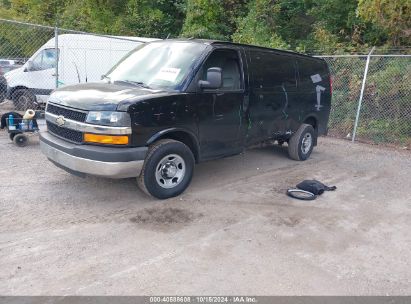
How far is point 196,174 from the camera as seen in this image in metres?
6.70

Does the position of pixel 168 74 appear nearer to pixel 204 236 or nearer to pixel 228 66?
pixel 228 66

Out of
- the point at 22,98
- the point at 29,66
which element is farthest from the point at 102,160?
the point at 29,66

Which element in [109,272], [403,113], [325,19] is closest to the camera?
[109,272]

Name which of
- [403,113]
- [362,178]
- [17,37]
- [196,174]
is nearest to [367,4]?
[403,113]

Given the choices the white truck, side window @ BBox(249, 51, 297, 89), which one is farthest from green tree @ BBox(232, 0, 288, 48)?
side window @ BBox(249, 51, 297, 89)

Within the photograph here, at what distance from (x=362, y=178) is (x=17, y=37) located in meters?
14.3

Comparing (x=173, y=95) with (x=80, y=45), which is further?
(x=80, y=45)

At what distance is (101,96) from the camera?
16.3 feet

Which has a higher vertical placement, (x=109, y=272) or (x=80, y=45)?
(x=80, y=45)

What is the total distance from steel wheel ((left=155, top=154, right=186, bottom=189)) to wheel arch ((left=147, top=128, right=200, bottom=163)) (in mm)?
271

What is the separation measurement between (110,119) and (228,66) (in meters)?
2.15

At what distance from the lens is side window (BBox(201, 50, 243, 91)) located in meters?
5.87

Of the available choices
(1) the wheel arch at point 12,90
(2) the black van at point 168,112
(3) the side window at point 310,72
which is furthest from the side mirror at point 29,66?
(3) the side window at point 310,72

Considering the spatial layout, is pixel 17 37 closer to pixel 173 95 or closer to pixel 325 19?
pixel 325 19
